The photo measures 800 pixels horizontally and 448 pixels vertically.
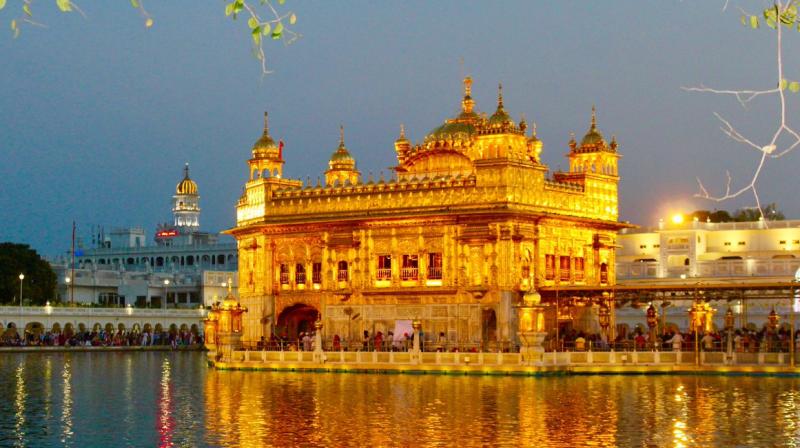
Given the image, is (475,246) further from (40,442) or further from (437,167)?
(40,442)

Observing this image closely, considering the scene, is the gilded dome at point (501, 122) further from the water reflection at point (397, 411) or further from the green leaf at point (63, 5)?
the green leaf at point (63, 5)

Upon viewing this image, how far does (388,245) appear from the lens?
4603 centimetres

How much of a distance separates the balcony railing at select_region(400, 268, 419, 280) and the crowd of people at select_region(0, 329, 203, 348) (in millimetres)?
31147

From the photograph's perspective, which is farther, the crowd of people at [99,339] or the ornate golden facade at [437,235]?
the crowd of people at [99,339]

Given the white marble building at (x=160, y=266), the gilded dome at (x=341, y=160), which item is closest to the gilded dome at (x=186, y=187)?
the white marble building at (x=160, y=266)

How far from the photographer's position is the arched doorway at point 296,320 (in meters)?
49.0

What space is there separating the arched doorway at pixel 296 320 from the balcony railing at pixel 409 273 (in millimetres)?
4625

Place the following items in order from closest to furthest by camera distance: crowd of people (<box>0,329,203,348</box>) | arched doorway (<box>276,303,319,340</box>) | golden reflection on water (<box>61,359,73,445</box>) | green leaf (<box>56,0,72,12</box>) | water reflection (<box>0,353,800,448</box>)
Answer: green leaf (<box>56,0,72,12</box>) → water reflection (<box>0,353,800,448</box>) → golden reflection on water (<box>61,359,73,445</box>) → arched doorway (<box>276,303,319,340</box>) → crowd of people (<box>0,329,203,348</box>)

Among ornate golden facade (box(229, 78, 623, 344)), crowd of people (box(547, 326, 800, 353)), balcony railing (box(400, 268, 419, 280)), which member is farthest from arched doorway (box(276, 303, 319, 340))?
crowd of people (box(547, 326, 800, 353))

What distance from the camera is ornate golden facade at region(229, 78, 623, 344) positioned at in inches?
1734

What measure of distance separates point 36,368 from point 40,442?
26331mm

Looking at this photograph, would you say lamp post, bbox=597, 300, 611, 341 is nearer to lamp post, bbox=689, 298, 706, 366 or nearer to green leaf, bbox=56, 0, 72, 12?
lamp post, bbox=689, 298, 706, 366

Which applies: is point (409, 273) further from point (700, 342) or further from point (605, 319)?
point (700, 342)

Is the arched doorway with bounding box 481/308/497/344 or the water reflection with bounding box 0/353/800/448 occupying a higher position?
the arched doorway with bounding box 481/308/497/344
